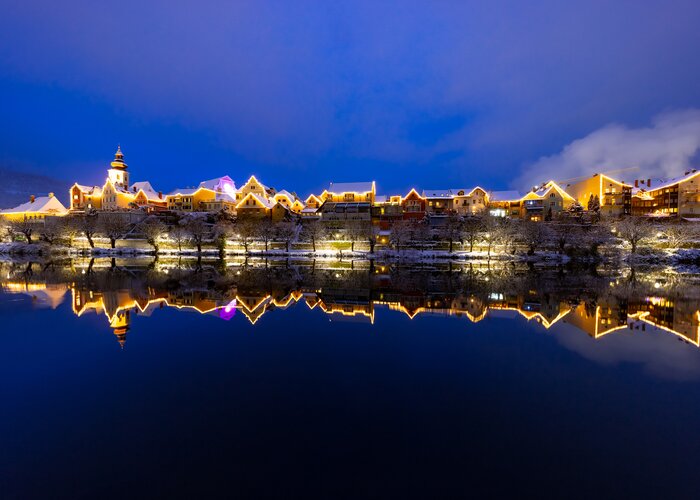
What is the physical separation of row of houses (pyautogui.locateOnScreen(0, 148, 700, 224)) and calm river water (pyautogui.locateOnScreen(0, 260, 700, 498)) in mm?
46789

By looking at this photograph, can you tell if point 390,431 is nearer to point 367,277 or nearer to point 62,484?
point 62,484

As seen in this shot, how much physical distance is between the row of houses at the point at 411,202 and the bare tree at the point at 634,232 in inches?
438

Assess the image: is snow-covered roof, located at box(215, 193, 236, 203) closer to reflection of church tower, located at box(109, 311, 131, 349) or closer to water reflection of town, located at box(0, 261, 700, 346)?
water reflection of town, located at box(0, 261, 700, 346)

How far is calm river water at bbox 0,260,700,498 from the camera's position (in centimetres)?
529

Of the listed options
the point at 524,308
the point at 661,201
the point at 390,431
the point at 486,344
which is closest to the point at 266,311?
the point at 486,344

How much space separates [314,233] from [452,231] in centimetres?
2036

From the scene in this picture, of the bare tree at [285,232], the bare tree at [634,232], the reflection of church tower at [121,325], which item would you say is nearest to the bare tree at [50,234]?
the bare tree at [285,232]

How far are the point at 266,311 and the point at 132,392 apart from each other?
8.35 metres

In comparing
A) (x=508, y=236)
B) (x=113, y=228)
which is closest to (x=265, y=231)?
(x=113, y=228)

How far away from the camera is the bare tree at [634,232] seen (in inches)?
1748

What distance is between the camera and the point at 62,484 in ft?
16.7

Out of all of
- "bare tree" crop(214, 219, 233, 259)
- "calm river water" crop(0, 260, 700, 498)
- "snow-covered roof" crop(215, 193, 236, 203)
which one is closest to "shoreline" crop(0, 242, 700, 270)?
"bare tree" crop(214, 219, 233, 259)

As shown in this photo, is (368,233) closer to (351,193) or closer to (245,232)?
(351,193)

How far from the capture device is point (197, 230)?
5366 centimetres
